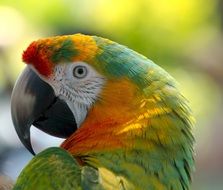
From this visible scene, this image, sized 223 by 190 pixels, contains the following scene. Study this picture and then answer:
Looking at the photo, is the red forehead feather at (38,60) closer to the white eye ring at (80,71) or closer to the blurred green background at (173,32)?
the white eye ring at (80,71)

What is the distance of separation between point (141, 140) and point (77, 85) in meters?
0.30

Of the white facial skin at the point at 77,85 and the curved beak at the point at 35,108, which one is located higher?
the white facial skin at the point at 77,85

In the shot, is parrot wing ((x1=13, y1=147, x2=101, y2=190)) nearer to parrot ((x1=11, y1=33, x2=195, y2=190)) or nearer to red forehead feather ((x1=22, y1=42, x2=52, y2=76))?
parrot ((x1=11, y1=33, x2=195, y2=190))

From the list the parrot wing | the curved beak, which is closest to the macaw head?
the curved beak

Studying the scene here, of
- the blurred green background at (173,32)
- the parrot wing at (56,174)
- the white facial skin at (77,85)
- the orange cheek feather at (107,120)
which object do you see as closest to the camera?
the parrot wing at (56,174)

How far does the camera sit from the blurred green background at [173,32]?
480cm

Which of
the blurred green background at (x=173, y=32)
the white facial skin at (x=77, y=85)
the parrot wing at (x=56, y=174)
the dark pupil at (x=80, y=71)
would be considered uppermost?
the dark pupil at (x=80, y=71)

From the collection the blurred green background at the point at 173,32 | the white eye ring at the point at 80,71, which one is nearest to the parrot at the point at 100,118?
the white eye ring at the point at 80,71

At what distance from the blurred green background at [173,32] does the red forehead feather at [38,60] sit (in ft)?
7.75

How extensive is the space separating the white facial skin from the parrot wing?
202 millimetres

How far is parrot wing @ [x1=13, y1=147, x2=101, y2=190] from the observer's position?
1965 millimetres

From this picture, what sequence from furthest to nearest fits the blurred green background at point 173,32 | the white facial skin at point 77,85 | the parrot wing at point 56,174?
1. the blurred green background at point 173,32
2. the white facial skin at point 77,85
3. the parrot wing at point 56,174

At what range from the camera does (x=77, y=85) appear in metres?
2.25

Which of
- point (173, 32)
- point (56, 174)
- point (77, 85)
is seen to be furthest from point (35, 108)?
point (173, 32)
